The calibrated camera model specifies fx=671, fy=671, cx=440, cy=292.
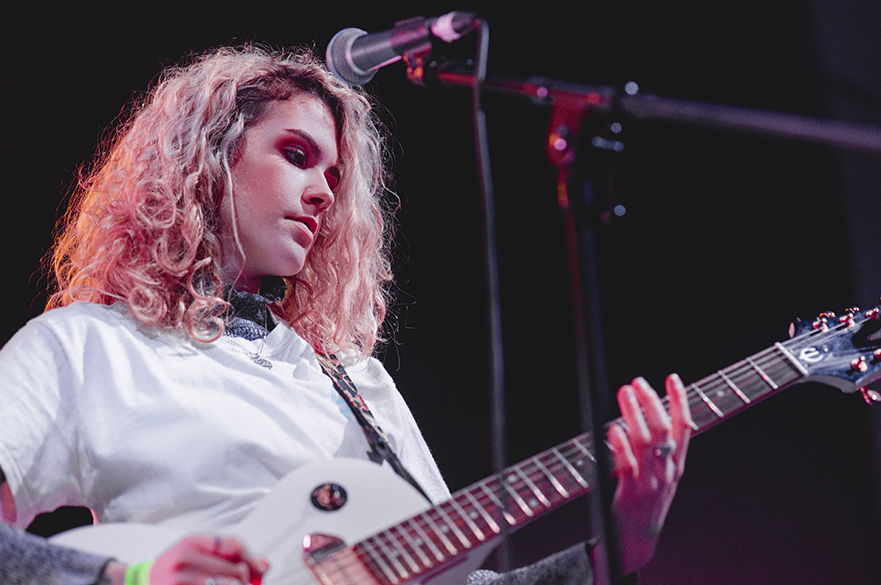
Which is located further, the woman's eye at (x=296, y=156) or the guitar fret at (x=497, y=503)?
the woman's eye at (x=296, y=156)

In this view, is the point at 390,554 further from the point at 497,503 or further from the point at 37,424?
the point at 37,424

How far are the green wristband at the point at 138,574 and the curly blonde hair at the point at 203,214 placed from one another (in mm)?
678

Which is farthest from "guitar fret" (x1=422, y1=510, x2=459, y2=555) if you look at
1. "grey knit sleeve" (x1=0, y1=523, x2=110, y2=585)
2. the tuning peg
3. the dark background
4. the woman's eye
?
the dark background

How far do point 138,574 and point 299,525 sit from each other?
28 cm

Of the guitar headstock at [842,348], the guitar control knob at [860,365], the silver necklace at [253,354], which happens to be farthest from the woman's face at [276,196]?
the guitar control knob at [860,365]

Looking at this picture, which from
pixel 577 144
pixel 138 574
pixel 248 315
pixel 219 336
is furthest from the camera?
pixel 248 315

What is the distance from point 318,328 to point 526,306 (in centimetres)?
118

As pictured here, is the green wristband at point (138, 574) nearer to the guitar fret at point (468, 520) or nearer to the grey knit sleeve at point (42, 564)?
the grey knit sleeve at point (42, 564)

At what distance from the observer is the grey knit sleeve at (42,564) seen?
110 centimetres

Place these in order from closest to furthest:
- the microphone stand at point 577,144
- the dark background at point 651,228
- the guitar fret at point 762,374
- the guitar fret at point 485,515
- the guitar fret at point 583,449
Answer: the microphone stand at point 577,144, the guitar fret at point 485,515, the guitar fret at point 583,449, the guitar fret at point 762,374, the dark background at point 651,228

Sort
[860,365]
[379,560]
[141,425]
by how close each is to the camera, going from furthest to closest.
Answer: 1. [860,365]
2. [141,425]
3. [379,560]

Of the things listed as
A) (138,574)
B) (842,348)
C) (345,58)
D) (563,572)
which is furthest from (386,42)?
(842,348)

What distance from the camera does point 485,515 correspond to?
4.37 ft

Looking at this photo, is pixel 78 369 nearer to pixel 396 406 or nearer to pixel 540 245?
pixel 396 406
